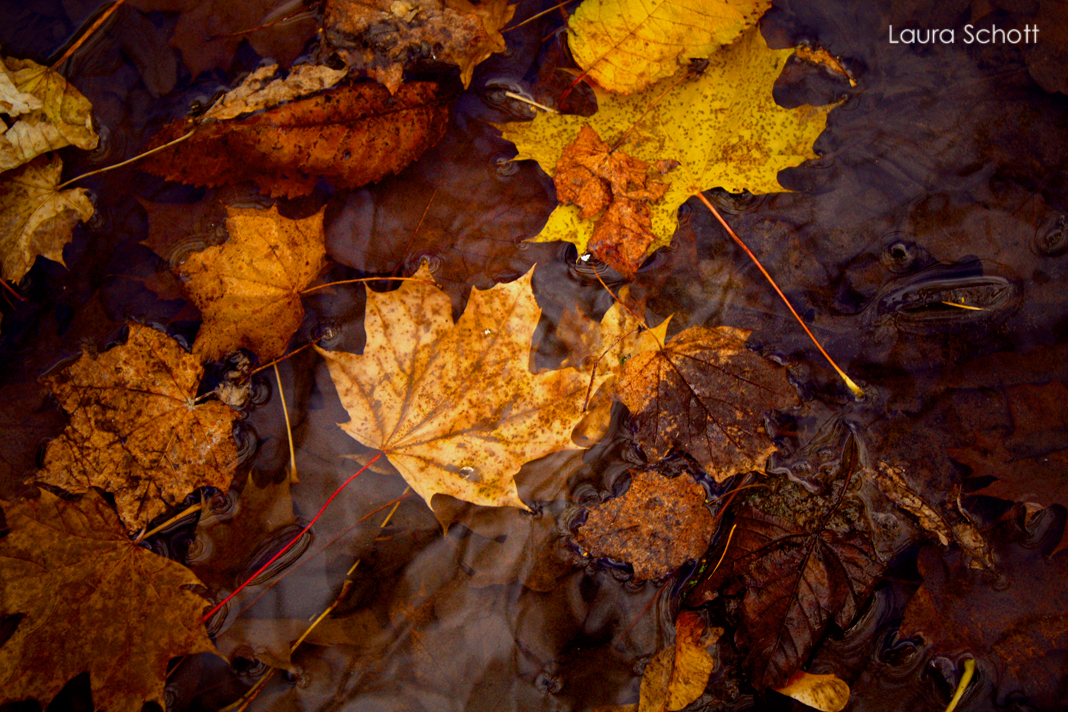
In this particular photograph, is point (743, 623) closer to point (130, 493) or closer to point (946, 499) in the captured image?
point (946, 499)

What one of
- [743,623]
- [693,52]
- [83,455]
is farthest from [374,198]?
[743,623]

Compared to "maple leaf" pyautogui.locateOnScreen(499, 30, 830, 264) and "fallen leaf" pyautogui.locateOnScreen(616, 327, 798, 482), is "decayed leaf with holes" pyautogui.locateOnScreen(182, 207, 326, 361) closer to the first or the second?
"maple leaf" pyautogui.locateOnScreen(499, 30, 830, 264)

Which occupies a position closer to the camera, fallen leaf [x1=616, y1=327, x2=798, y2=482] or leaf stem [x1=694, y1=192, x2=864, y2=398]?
fallen leaf [x1=616, y1=327, x2=798, y2=482]

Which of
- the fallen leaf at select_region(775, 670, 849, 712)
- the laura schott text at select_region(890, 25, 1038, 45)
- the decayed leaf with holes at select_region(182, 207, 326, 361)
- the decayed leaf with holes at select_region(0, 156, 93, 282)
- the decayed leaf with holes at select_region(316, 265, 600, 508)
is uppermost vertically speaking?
the decayed leaf with holes at select_region(0, 156, 93, 282)

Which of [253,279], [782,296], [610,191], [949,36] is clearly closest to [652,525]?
[782,296]

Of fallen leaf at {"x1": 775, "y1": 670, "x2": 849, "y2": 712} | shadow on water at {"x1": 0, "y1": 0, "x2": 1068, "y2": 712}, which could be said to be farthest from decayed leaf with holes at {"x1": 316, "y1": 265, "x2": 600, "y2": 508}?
fallen leaf at {"x1": 775, "y1": 670, "x2": 849, "y2": 712}

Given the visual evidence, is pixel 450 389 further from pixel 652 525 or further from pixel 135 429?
pixel 135 429
